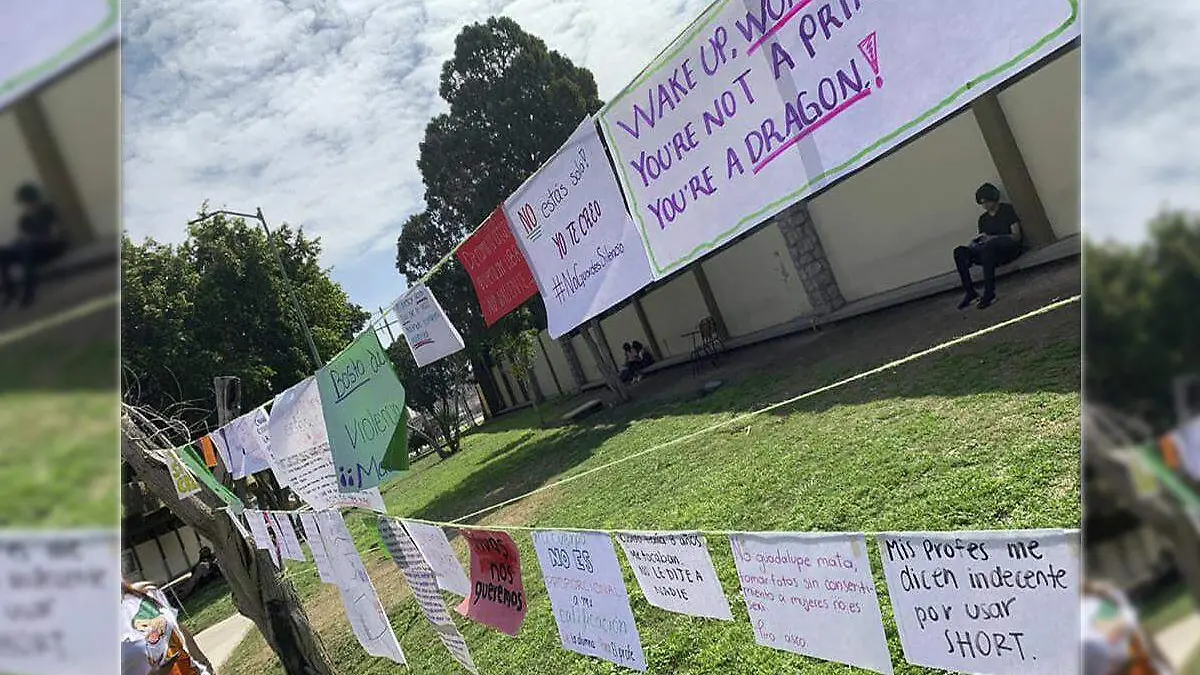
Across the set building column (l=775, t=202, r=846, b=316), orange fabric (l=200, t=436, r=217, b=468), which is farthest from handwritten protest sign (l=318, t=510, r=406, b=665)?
building column (l=775, t=202, r=846, b=316)

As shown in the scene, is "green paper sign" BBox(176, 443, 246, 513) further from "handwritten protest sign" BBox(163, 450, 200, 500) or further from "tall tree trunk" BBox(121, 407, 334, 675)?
"tall tree trunk" BBox(121, 407, 334, 675)

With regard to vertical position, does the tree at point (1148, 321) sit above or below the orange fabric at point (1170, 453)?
above

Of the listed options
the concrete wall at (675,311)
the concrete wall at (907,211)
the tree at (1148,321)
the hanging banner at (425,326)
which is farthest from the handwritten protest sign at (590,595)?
the concrete wall at (675,311)

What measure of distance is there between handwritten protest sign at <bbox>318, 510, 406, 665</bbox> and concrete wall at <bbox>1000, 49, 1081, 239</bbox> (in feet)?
25.6

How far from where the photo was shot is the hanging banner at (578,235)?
2473mm

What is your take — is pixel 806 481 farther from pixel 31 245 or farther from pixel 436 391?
pixel 436 391

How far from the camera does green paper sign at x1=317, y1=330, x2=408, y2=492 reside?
12.3 feet

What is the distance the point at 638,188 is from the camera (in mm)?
2328

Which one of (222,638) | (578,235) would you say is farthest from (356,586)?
(222,638)

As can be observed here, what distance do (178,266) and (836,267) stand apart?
11751mm

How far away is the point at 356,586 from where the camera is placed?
446cm

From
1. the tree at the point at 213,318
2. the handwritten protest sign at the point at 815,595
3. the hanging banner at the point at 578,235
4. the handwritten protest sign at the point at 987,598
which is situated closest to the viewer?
the handwritten protest sign at the point at 987,598

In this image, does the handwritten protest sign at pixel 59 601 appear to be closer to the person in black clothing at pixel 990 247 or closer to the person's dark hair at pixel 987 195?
the person's dark hair at pixel 987 195

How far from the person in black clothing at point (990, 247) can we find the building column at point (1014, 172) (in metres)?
0.78
